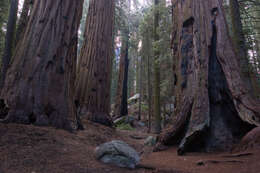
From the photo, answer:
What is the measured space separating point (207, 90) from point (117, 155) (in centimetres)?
195

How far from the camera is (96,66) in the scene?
6.93 meters

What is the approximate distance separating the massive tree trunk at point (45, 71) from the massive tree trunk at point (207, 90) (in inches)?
85.4

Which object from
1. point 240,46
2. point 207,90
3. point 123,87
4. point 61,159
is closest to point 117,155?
point 61,159

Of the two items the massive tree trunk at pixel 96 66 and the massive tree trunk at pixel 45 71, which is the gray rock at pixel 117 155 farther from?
the massive tree trunk at pixel 96 66

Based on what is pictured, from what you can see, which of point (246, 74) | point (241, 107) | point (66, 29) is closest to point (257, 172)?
point (241, 107)

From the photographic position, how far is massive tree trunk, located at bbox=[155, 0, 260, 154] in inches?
131

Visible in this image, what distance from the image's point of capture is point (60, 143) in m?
2.95

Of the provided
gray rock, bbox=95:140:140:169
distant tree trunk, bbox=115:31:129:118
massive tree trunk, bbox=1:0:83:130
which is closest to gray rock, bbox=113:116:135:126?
distant tree trunk, bbox=115:31:129:118

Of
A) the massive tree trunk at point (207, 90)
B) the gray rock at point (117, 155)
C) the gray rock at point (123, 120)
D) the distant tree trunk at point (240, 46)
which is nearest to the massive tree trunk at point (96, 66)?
the massive tree trunk at point (207, 90)

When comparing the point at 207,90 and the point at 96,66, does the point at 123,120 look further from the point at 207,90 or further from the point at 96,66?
the point at 207,90

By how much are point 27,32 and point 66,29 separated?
2.46 ft

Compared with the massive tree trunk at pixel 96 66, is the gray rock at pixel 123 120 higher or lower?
lower

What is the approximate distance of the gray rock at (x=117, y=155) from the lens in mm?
2787

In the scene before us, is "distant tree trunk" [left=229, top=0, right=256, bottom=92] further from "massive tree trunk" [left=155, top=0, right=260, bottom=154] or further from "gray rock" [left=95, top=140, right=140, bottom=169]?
"gray rock" [left=95, top=140, right=140, bottom=169]
